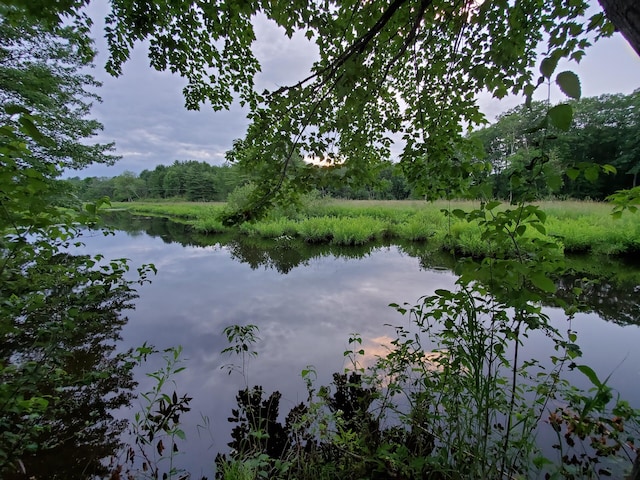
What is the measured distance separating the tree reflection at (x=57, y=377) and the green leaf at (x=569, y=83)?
2.13m

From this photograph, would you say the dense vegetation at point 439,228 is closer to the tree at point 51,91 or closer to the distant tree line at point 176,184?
the tree at point 51,91

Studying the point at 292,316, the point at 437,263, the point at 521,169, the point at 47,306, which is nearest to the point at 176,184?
the point at 437,263

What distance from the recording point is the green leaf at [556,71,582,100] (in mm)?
624

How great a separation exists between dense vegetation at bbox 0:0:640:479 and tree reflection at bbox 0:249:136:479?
2 cm

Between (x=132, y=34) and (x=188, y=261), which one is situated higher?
(x=132, y=34)

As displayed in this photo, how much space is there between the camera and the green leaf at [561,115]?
0.69 metres

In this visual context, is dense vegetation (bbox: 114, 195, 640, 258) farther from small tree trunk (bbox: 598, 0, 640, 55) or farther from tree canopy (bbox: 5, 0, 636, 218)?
small tree trunk (bbox: 598, 0, 640, 55)

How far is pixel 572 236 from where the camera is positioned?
9.03m

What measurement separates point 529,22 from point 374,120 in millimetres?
1439

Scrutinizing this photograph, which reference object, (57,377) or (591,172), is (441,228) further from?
(57,377)

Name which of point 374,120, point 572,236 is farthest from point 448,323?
point 572,236

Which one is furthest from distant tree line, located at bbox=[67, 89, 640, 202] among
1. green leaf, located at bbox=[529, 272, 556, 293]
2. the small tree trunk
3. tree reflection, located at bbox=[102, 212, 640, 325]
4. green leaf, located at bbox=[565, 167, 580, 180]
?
tree reflection, located at bbox=[102, 212, 640, 325]

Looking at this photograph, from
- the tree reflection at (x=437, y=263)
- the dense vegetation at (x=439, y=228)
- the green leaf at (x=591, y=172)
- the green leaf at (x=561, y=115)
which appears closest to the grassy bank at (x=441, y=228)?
the dense vegetation at (x=439, y=228)

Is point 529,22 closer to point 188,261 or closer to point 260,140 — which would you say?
point 260,140
